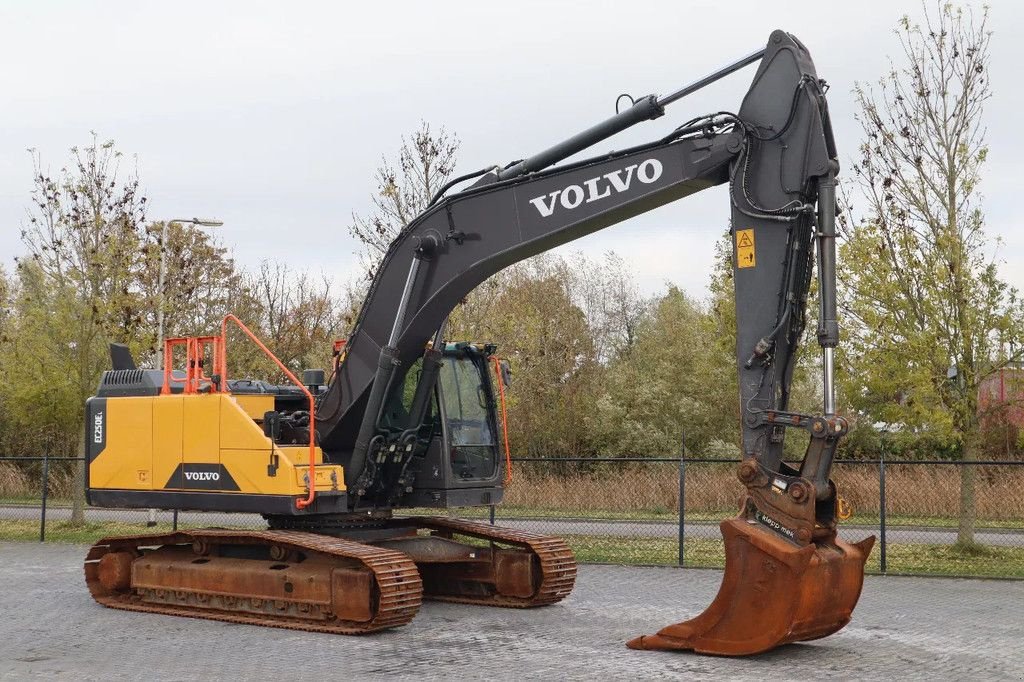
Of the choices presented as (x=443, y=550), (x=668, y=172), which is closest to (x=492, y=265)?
(x=668, y=172)

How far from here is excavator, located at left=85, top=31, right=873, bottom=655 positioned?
917 cm

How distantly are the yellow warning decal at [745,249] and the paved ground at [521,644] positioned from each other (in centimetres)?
306

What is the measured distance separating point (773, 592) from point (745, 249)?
269 cm

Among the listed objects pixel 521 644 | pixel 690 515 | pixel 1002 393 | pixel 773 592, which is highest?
pixel 1002 393

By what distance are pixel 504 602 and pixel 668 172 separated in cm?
497

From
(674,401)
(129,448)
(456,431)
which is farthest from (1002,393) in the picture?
(674,401)

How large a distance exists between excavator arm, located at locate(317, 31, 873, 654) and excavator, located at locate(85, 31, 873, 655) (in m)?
0.02

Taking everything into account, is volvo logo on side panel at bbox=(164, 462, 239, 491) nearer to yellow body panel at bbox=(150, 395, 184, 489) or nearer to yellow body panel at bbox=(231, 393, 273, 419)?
yellow body panel at bbox=(150, 395, 184, 489)

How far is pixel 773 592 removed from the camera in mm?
8898

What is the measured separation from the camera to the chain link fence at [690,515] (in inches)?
690

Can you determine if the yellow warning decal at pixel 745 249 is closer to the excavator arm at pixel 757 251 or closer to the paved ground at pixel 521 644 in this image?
the excavator arm at pixel 757 251

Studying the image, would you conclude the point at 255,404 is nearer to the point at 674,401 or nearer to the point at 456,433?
the point at 456,433

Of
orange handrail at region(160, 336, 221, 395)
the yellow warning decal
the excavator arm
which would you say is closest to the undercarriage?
orange handrail at region(160, 336, 221, 395)

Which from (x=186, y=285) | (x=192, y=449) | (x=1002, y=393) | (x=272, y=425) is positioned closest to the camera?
(x=272, y=425)
